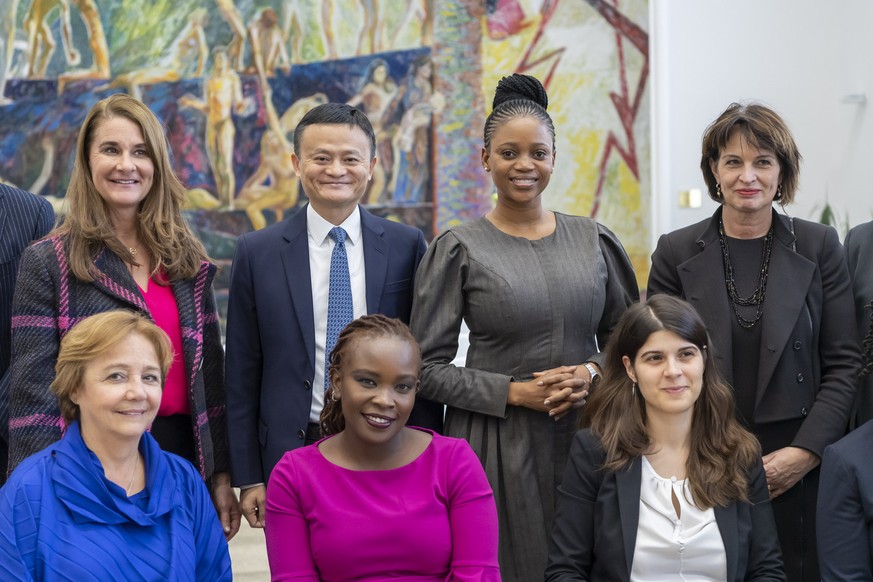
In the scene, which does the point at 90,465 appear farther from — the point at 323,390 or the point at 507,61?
the point at 507,61

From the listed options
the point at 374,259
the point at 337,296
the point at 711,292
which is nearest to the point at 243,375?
the point at 337,296

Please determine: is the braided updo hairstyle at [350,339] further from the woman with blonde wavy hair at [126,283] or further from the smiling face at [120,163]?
the smiling face at [120,163]

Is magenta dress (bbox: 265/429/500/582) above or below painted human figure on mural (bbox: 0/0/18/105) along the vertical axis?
below

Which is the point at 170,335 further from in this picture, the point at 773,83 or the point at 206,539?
the point at 773,83

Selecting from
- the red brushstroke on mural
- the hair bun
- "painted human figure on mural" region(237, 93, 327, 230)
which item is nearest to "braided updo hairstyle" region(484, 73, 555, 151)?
the hair bun

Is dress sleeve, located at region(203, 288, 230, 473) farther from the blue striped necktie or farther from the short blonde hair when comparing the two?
the short blonde hair

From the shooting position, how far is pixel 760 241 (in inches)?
116

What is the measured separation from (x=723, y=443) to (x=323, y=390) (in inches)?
42.1

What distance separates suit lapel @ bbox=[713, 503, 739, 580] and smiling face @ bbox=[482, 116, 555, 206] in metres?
0.96

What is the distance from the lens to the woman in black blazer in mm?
2826

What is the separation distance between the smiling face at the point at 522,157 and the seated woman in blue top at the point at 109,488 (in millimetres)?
1004

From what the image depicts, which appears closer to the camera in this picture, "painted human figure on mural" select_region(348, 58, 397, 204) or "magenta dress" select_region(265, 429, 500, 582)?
"magenta dress" select_region(265, 429, 500, 582)

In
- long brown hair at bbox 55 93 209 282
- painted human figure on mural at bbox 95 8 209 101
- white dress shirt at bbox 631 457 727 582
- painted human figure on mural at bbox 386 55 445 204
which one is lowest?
white dress shirt at bbox 631 457 727 582

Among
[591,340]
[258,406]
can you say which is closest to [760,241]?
[591,340]
